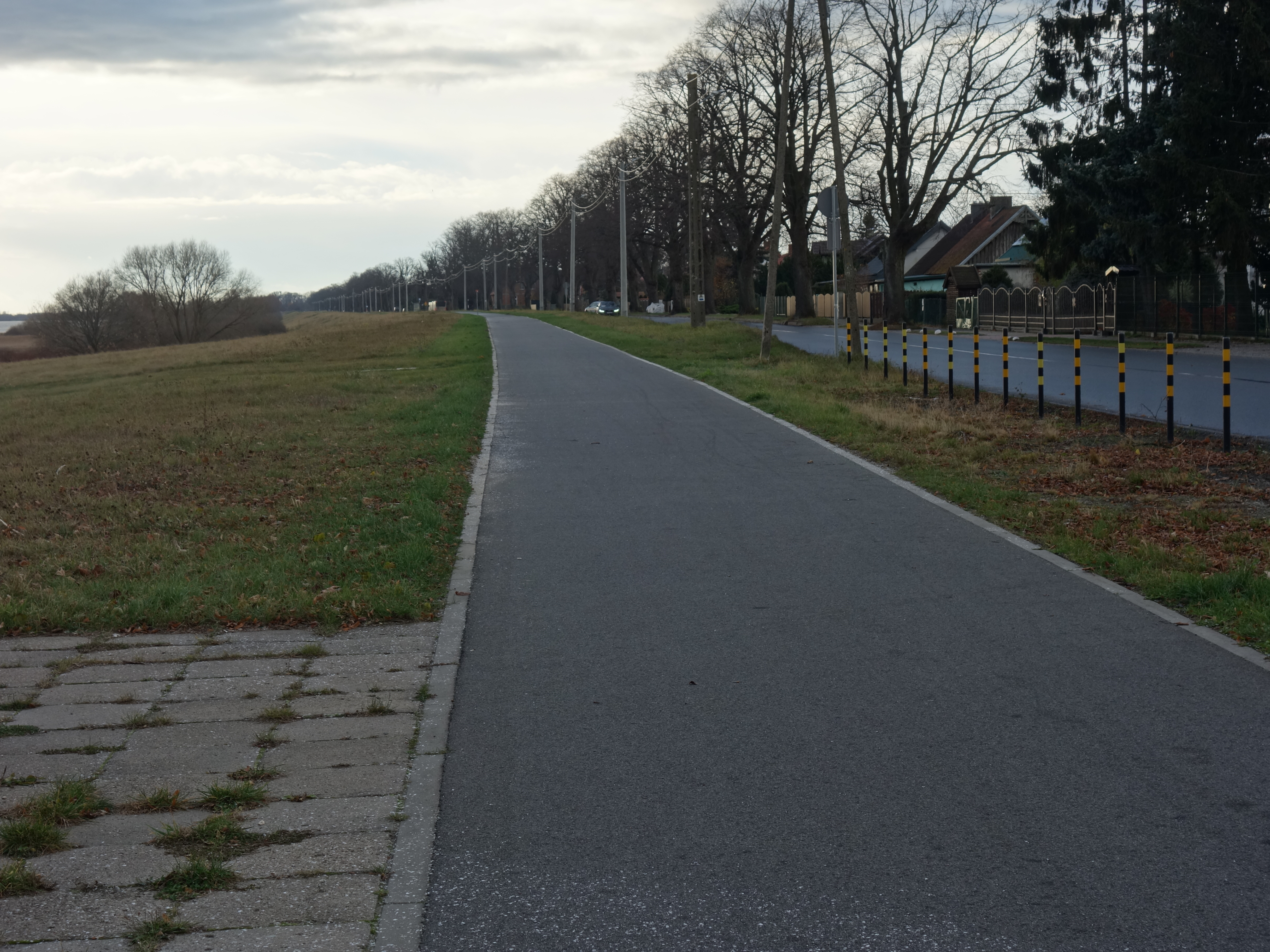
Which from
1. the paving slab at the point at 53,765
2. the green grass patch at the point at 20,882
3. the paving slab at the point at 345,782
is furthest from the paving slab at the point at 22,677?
the green grass patch at the point at 20,882

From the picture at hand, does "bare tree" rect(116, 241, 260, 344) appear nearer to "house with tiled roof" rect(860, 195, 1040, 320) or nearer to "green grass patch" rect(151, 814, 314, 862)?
"house with tiled roof" rect(860, 195, 1040, 320)

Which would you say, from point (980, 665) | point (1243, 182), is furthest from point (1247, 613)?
point (1243, 182)

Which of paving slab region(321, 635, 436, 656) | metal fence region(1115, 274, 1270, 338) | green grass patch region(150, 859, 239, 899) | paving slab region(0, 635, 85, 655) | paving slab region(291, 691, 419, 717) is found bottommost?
green grass patch region(150, 859, 239, 899)

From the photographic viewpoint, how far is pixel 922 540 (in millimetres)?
9016

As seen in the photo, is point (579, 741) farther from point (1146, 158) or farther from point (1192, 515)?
point (1146, 158)

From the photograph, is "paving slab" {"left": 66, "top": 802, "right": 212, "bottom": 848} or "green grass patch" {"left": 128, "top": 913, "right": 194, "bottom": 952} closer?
"green grass patch" {"left": 128, "top": 913, "right": 194, "bottom": 952}

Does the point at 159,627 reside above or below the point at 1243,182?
below

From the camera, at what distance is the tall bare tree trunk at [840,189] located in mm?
26422

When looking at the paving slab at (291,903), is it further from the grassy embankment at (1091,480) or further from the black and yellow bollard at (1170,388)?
the black and yellow bollard at (1170,388)

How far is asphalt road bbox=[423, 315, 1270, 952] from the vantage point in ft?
11.8

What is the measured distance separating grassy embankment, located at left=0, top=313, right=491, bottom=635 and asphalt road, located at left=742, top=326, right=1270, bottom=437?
8891 millimetres

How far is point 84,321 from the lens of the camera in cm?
9356

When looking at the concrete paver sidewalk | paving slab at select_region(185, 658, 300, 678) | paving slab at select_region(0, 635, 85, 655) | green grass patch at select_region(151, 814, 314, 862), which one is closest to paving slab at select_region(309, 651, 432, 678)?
the concrete paver sidewalk

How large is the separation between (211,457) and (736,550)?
800 cm
